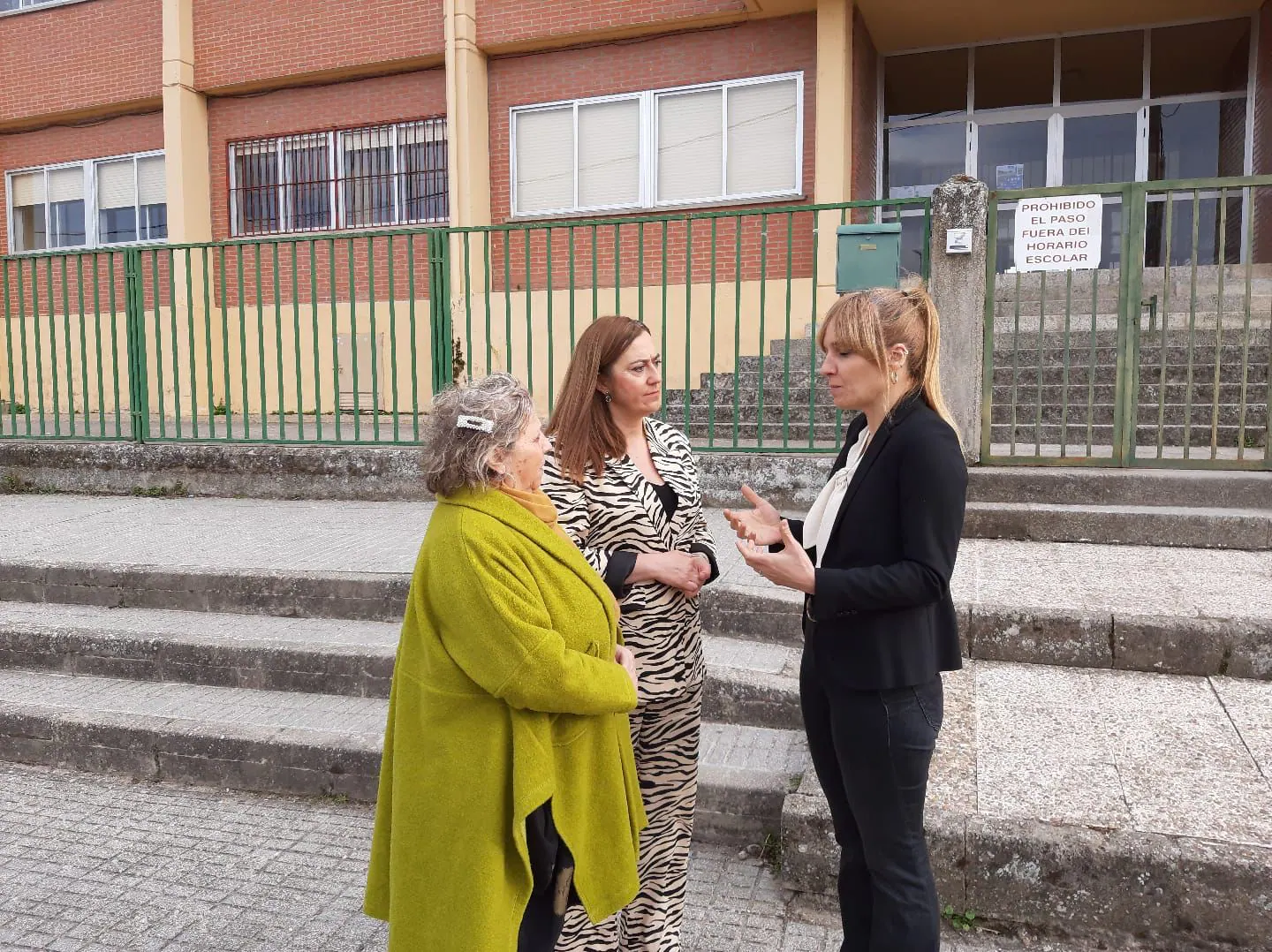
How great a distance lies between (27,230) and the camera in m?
16.8

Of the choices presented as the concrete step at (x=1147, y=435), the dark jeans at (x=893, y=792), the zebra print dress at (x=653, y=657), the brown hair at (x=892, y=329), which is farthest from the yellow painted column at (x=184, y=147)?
the dark jeans at (x=893, y=792)

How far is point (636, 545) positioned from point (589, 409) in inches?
15.1

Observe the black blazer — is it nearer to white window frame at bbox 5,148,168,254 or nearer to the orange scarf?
the orange scarf

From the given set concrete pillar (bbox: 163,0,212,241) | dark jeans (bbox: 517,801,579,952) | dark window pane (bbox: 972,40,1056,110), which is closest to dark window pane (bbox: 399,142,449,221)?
concrete pillar (bbox: 163,0,212,241)

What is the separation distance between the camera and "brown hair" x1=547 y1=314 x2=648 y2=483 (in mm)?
2590

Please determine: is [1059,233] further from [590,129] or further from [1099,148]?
[590,129]

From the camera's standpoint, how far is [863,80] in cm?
1251

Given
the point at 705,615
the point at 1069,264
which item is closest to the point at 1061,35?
the point at 1069,264

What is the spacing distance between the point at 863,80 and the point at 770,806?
11.2 metres

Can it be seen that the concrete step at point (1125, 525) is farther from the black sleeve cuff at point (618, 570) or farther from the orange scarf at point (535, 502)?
the orange scarf at point (535, 502)

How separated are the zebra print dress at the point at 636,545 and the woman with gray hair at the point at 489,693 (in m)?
0.36

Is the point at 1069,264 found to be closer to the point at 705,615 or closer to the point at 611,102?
the point at 705,615

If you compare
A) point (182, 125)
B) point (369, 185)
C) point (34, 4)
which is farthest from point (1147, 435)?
point (34, 4)

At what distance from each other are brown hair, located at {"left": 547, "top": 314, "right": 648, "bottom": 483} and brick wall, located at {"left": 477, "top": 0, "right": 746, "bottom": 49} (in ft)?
35.2
